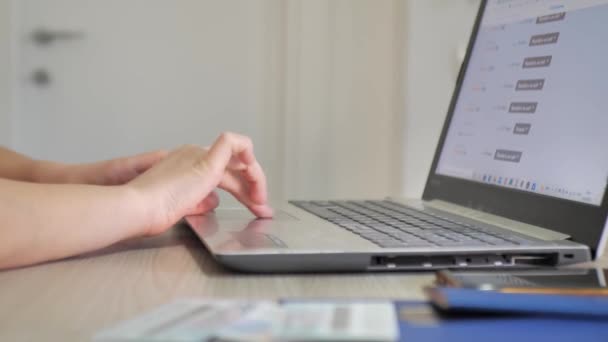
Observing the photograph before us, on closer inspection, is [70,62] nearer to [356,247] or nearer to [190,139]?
[190,139]

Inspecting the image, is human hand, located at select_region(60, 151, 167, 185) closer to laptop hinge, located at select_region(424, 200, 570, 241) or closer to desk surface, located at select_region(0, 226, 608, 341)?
desk surface, located at select_region(0, 226, 608, 341)

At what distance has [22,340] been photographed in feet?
1.43

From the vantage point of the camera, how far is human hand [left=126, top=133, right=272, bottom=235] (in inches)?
29.3

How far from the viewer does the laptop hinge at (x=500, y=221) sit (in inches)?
30.6

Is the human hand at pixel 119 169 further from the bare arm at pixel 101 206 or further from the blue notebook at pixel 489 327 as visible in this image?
the blue notebook at pixel 489 327

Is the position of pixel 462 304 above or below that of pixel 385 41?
below

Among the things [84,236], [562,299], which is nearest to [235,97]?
[84,236]

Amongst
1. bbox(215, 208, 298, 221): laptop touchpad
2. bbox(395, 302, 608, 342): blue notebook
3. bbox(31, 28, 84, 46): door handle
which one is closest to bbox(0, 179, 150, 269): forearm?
bbox(215, 208, 298, 221): laptop touchpad

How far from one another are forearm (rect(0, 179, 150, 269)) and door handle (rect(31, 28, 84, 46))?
139 cm

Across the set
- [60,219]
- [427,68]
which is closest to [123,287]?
[60,219]

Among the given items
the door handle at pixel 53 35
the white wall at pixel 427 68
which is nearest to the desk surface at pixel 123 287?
the white wall at pixel 427 68

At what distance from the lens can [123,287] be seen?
58 cm

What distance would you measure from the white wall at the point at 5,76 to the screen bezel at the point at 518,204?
1.20 m

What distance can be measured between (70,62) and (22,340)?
65.6 inches
